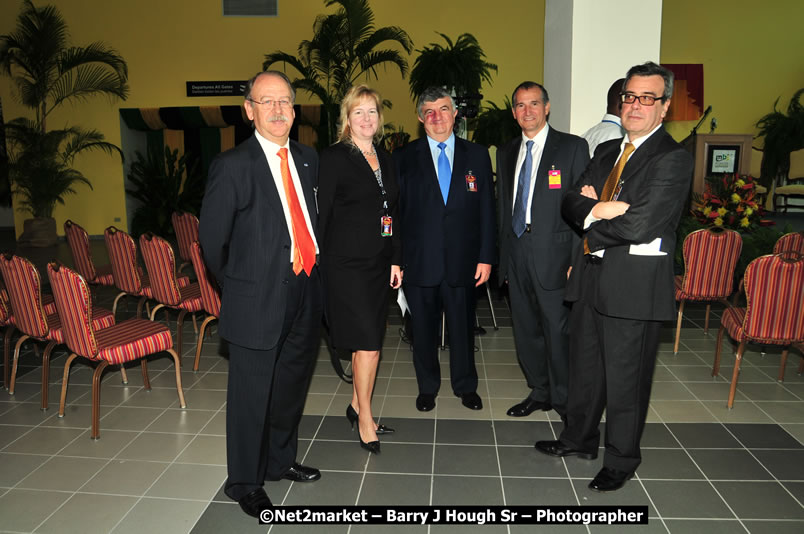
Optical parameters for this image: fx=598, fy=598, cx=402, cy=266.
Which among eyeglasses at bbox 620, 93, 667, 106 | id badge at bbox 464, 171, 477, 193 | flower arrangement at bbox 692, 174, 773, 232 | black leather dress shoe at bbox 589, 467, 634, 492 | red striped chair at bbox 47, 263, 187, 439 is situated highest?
eyeglasses at bbox 620, 93, 667, 106

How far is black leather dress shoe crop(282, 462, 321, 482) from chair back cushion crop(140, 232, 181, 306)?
211 cm

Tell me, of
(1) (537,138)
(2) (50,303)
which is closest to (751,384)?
(1) (537,138)

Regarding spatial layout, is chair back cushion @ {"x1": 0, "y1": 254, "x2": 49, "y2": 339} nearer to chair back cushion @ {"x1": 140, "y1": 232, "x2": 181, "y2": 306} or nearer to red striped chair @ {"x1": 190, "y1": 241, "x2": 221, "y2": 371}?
chair back cushion @ {"x1": 140, "y1": 232, "x2": 181, "y2": 306}

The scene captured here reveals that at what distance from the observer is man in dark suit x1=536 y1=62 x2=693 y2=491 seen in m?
2.50

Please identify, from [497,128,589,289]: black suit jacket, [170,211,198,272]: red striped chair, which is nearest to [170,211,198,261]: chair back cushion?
[170,211,198,272]: red striped chair

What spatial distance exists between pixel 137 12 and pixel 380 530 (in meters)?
11.5

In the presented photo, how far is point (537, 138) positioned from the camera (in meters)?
3.34

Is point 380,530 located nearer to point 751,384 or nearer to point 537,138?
point 537,138

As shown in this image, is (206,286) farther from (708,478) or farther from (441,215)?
(708,478)

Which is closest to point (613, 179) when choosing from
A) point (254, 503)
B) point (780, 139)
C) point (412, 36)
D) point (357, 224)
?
point (357, 224)

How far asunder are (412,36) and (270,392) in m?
9.53

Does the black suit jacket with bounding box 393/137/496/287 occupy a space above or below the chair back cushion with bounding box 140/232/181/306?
above

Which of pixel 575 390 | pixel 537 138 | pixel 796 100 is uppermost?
pixel 796 100

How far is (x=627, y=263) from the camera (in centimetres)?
260
